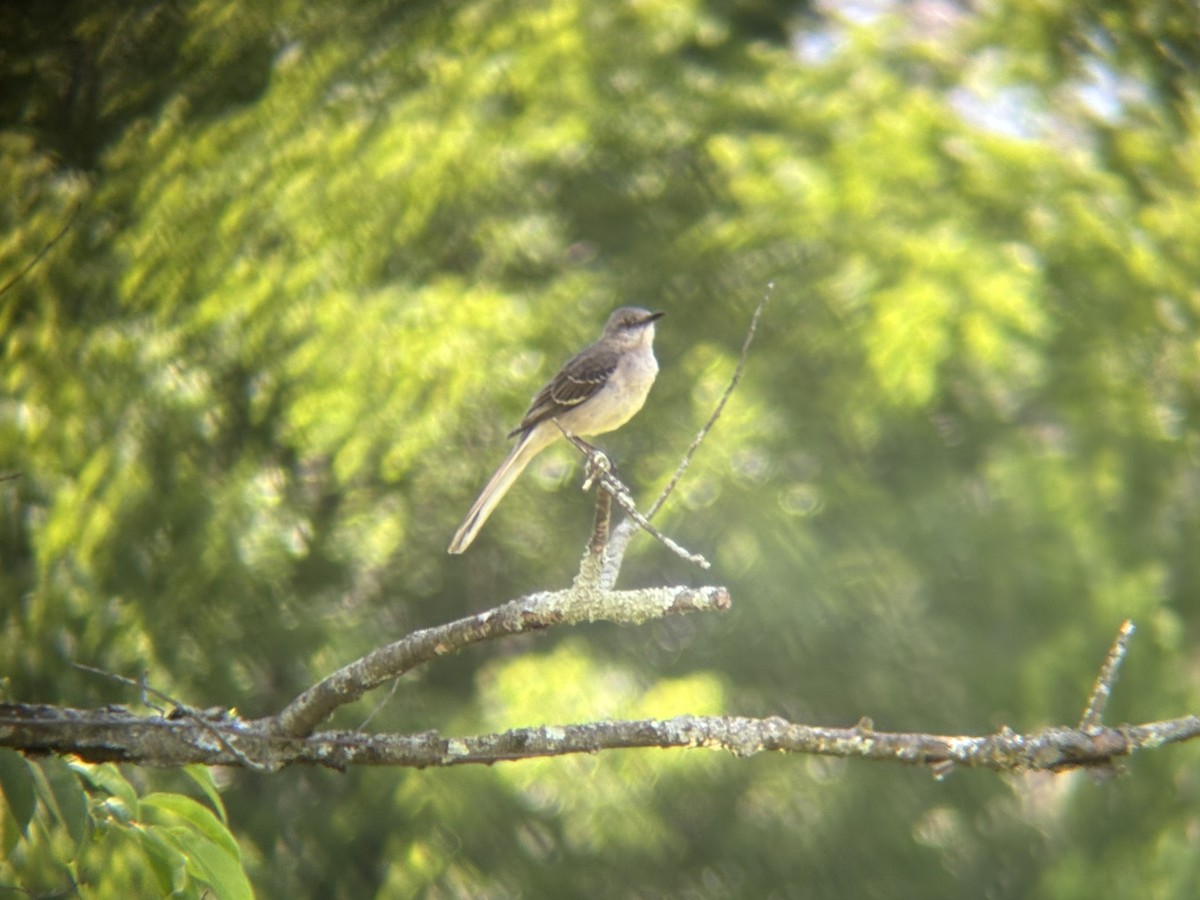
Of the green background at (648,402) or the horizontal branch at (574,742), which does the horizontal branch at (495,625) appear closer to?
the horizontal branch at (574,742)

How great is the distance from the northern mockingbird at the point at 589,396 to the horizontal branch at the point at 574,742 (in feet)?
7.61

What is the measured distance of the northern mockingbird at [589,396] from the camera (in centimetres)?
504

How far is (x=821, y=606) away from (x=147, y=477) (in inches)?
141

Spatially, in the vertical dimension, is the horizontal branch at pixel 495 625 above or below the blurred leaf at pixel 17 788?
below

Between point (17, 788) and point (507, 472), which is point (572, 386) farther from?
point (17, 788)

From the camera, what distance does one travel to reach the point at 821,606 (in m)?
7.10

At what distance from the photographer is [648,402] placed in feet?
22.5

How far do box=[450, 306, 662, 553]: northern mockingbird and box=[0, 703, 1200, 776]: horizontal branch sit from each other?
Result: 232cm

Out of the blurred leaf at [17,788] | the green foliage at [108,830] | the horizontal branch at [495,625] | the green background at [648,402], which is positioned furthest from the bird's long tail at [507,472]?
the blurred leaf at [17,788]

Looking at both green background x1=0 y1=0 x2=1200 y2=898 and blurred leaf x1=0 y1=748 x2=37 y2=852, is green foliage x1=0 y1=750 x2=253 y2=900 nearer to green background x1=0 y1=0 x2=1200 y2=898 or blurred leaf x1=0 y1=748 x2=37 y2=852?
blurred leaf x1=0 y1=748 x2=37 y2=852

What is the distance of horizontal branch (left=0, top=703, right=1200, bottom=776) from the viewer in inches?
97.3

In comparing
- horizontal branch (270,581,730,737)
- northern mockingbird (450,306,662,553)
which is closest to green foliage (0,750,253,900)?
horizontal branch (270,581,730,737)

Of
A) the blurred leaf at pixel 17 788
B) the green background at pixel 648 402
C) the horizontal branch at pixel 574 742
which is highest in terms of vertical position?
the blurred leaf at pixel 17 788

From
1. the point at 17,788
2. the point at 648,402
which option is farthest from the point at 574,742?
the point at 648,402
